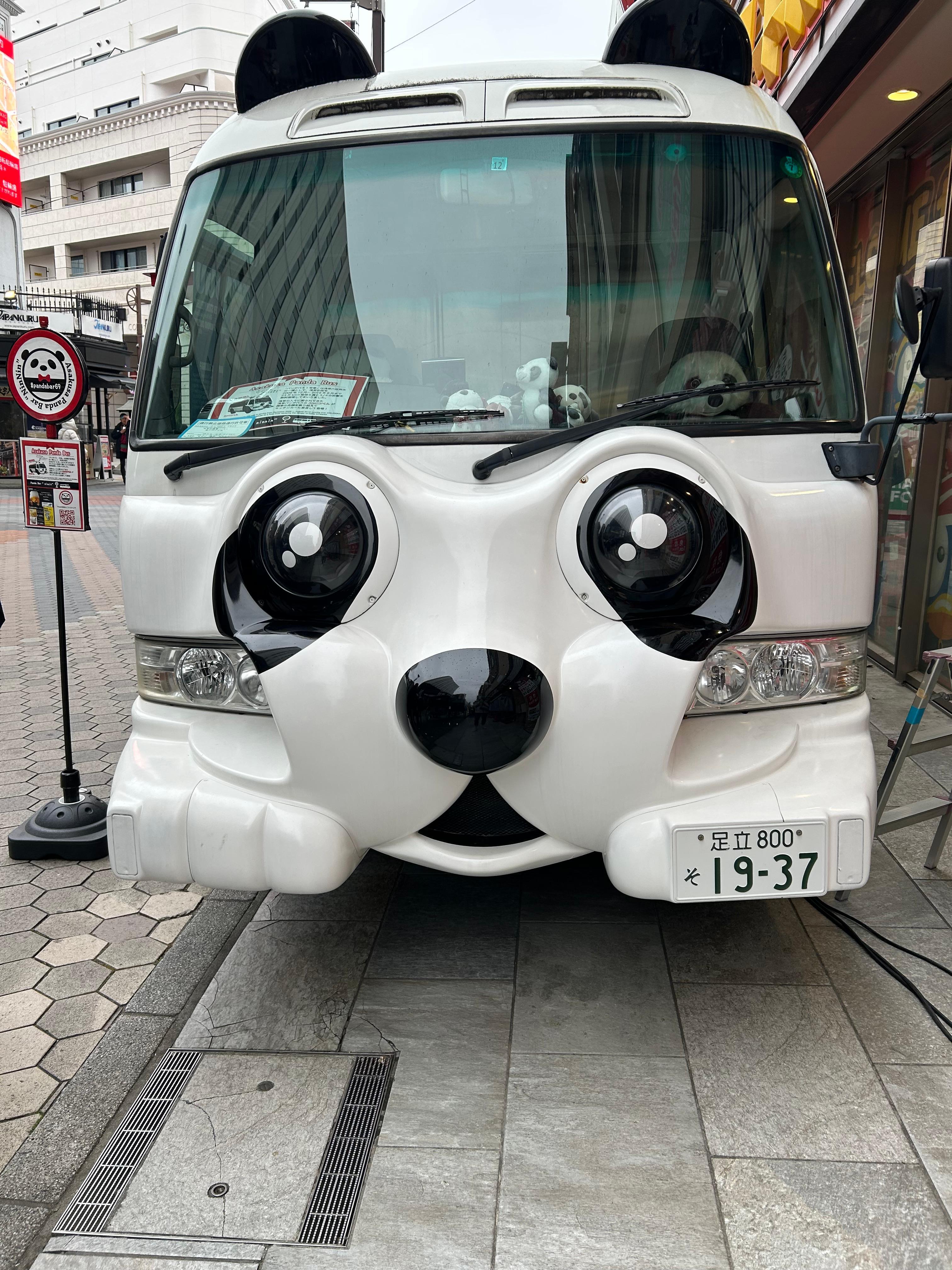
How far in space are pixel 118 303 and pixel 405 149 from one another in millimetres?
50044

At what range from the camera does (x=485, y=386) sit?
2791mm

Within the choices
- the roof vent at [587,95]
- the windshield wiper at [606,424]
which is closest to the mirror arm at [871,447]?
the windshield wiper at [606,424]

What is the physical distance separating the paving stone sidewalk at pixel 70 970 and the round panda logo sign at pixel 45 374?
1914 mm

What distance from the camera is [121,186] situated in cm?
5031

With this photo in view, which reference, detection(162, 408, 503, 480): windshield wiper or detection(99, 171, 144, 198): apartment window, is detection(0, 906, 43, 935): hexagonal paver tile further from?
detection(99, 171, 144, 198): apartment window

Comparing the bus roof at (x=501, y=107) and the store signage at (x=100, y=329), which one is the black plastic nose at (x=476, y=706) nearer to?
the bus roof at (x=501, y=107)

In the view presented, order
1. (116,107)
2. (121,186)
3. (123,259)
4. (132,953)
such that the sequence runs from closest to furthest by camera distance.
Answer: (132,953) → (121,186) → (123,259) → (116,107)

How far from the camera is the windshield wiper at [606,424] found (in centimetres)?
250

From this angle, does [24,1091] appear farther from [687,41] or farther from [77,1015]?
[687,41]

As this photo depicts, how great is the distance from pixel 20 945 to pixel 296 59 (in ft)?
10.7

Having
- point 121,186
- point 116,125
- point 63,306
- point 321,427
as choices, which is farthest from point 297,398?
point 121,186

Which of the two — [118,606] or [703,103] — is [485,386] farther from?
[118,606]

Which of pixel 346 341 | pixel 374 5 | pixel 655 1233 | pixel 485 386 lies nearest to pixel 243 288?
pixel 346 341

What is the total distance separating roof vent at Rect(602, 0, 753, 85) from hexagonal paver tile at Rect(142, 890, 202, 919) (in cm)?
341
